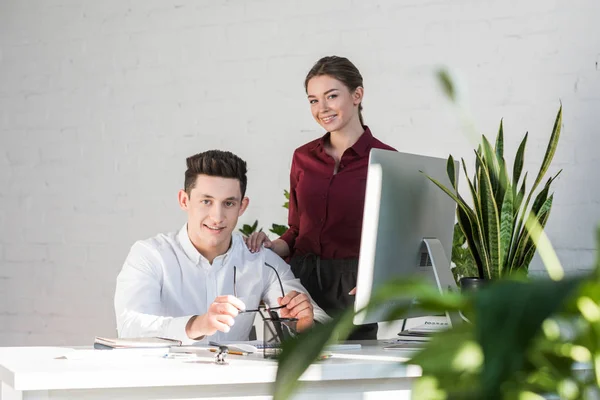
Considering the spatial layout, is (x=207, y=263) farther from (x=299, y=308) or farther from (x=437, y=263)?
(x=437, y=263)

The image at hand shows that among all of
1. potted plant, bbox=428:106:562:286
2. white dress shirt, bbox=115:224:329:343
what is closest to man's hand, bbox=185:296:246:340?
white dress shirt, bbox=115:224:329:343

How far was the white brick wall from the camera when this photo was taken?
9.96ft

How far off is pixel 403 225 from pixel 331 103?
0.90 meters

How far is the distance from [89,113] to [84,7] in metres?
0.49

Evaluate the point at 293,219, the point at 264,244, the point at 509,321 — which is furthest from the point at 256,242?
the point at 509,321

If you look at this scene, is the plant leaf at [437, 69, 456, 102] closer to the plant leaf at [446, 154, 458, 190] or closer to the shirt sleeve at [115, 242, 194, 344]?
the plant leaf at [446, 154, 458, 190]

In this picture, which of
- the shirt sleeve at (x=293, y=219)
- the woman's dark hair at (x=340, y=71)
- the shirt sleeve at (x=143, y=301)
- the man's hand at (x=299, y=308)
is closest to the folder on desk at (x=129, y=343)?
the shirt sleeve at (x=143, y=301)

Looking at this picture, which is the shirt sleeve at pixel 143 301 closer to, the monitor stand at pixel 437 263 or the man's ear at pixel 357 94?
the monitor stand at pixel 437 263

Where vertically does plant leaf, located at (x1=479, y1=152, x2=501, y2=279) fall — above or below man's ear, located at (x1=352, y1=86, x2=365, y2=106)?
below

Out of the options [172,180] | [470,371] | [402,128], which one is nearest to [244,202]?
[402,128]

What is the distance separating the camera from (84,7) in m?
3.89

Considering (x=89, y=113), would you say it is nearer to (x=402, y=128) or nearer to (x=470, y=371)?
(x=402, y=128)

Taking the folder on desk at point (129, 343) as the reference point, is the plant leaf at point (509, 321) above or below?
above

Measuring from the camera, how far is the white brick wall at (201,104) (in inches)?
119
